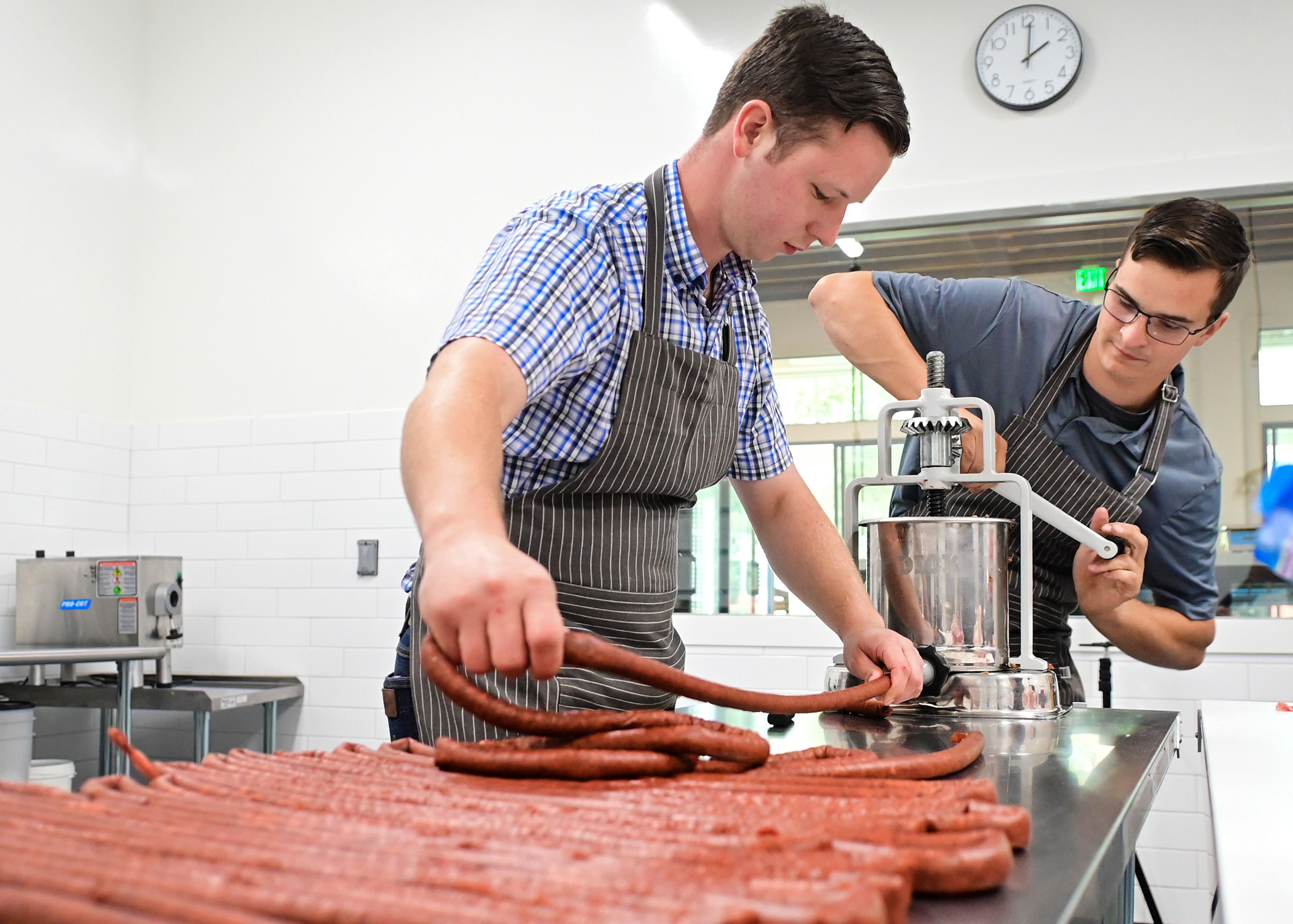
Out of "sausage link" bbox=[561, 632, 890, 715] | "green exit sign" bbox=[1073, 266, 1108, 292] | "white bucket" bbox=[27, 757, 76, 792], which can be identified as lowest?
"white bucket" bbox=[27, 757, 76, 792]

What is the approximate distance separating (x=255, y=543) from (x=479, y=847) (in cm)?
385

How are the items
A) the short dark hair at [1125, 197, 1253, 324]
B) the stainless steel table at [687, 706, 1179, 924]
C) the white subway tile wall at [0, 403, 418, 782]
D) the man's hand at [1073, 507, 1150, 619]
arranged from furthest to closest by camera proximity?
the white subway tile wall at [0, 403, 418, 782] → the short dark hair at [1125, 197, 1253, 324] → the man's hand at [1073, 507, 1150, 619] → the stainless steel table at [687, 706, 1179, 924]

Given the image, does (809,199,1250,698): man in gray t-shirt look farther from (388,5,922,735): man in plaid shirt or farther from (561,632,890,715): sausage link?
(561,632,890,715): sausage link

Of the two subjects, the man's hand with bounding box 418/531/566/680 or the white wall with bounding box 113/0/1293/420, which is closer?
the man's hand with bounding box 418/531/566/680

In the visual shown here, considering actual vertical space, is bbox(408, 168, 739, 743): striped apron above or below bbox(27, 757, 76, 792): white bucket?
above

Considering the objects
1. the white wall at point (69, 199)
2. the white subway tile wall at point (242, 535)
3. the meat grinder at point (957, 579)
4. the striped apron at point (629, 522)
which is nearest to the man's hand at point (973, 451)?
the meat grinder at point (957, 579)

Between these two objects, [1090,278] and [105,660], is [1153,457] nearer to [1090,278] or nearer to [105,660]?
[1090,278]

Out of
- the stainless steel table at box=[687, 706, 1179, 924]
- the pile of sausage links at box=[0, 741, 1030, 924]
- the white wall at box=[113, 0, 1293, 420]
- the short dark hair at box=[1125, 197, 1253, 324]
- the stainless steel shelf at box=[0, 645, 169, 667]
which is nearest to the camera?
the pile of sausage links at box=[0, 741, 1030, 924]

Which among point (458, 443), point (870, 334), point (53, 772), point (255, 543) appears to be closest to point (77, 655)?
point (53, 772)

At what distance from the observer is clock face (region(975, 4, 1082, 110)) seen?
3.50 m

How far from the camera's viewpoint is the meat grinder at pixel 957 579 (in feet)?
4.98

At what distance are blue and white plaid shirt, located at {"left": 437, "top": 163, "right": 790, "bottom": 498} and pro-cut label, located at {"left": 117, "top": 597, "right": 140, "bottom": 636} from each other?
2.75 meters

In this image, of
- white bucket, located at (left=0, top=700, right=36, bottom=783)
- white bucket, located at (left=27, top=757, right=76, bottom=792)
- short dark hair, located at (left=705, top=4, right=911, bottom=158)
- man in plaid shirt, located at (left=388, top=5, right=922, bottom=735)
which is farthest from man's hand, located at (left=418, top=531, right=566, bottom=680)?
white bucket, located at (left=27, top=757, right=76, bottom=792)

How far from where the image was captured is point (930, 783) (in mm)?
797
